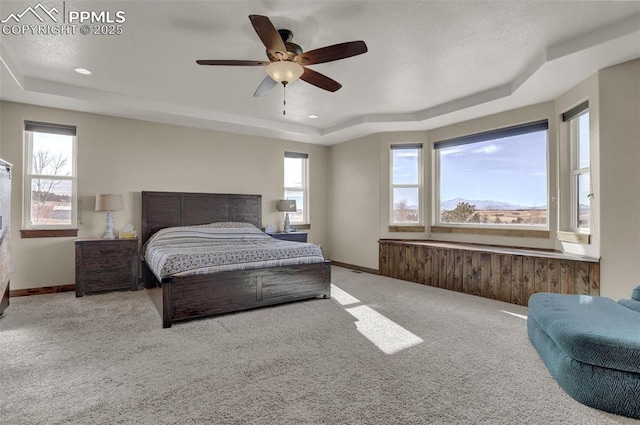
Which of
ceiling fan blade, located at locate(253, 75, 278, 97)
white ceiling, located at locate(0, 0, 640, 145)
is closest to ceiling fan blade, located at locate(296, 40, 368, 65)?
white ceiling, located at locate(0, 0, 640, 145)

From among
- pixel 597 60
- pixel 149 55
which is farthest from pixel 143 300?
pixel 597 60

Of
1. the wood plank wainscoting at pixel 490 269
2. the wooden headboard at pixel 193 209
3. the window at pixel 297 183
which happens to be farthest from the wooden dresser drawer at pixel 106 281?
the wood plank wainscoting at pixel 490 269

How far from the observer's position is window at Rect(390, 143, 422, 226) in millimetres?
5852

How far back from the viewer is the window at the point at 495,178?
14.6ft

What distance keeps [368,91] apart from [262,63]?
192cm

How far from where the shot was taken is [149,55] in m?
3.27

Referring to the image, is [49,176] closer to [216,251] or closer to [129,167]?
[129,167]

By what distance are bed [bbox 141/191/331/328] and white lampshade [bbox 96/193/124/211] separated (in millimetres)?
465

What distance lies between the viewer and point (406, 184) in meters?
5.91

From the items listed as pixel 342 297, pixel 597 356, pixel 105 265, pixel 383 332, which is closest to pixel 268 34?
pixel 383 332

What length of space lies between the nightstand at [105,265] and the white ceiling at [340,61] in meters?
1.88

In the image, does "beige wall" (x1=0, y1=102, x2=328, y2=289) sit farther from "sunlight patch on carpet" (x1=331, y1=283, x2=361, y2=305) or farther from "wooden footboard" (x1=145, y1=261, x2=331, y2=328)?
"sunlight patch on carpet" (x1=331, y1=283, x2=361, y2=305)

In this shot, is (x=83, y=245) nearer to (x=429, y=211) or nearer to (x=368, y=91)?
(x=368, y=91)

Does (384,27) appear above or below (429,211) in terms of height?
above
